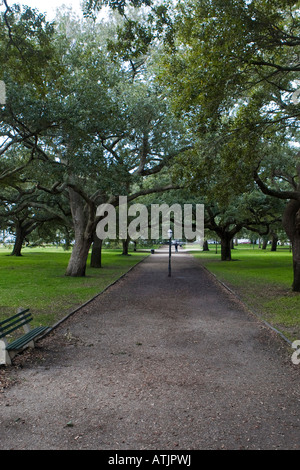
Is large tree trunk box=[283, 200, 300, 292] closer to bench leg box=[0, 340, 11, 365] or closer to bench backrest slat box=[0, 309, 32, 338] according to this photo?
bench backrest slat box=[0, 309, 32, 338]

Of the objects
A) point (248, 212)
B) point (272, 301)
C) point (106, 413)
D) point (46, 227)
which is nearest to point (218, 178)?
point (272, 301)

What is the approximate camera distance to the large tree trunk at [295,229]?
13648 millimetres

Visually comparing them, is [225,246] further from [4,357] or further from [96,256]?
[4,357]

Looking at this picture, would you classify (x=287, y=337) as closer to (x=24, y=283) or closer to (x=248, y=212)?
(x=24, y=283)

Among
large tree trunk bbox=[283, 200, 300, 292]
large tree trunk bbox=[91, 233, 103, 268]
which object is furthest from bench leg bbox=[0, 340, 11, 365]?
large tree trunk bbox=[91, 233, 103, 268]

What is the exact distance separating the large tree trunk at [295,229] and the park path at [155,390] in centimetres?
577

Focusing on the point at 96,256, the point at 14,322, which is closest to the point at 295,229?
the point at 14,322

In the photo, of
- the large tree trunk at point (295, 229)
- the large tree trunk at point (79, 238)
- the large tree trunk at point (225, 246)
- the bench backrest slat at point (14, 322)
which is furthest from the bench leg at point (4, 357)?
the large tree trunk at point (225, 246)

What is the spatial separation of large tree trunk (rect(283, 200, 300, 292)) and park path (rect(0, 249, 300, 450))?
5770mm

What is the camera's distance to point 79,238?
19.4 metres

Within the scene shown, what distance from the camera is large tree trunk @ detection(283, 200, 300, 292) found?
13.6m

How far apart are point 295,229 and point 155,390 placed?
1061cm

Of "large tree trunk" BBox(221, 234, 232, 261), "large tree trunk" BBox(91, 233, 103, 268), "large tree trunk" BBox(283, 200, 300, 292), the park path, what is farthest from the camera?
"large tree trunk" BBox(221, 234, 232, 261)

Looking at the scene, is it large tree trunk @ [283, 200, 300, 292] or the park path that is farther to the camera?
large tree trunk @ [283, 200, 300, 292]
